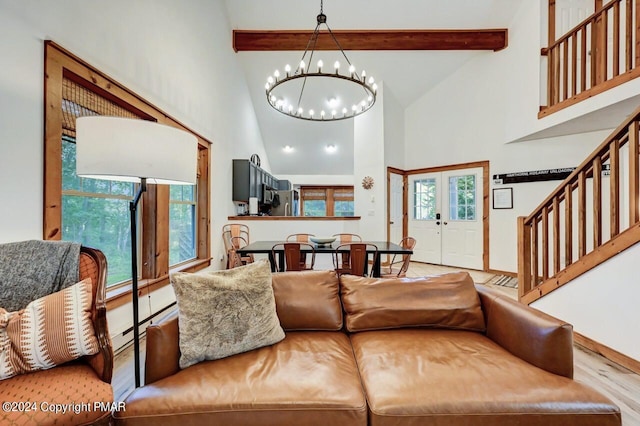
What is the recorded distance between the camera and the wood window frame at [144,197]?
5.76ft

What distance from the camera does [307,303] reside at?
175cm

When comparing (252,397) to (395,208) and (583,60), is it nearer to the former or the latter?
(583,60)

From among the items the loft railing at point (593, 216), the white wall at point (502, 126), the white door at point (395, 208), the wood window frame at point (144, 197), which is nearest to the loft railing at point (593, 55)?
the white wall at point (502, 126)

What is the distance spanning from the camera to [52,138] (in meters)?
1.77

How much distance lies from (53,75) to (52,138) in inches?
15.0

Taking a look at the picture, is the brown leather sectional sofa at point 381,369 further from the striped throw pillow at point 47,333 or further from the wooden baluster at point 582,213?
the wooden baluster at point 582,213

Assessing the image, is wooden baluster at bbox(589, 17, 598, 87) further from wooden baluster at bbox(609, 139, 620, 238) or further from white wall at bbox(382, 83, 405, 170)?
white wall at bbox(382, 83, 405, 170)

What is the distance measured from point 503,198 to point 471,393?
489 cm

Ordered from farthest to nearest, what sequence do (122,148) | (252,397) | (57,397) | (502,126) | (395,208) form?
(395,208), (502,126), (122,148), (252,397), (57,397)

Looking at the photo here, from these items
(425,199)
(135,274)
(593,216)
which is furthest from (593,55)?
(135,274)

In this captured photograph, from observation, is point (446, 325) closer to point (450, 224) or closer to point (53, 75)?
point (53, 75)

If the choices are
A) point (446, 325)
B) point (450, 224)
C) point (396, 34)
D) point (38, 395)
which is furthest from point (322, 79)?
point (38, 395)

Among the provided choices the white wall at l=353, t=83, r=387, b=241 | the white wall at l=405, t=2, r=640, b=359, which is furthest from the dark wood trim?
the white wall at l=353, t=83, r=387, b=241

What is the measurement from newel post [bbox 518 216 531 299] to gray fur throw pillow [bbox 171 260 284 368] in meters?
2.87
